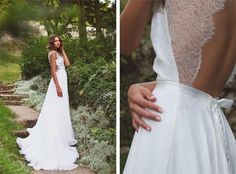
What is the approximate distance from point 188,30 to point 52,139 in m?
1.21

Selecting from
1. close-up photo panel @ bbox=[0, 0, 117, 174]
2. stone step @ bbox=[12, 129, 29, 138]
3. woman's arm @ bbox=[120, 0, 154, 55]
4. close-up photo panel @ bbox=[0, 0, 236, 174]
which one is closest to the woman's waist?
woman's arm @ bbox=[120, 0, 154, 55]

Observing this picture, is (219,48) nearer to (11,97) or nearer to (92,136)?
(92,136)

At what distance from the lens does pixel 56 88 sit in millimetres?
2494

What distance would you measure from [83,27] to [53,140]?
610 millimetres

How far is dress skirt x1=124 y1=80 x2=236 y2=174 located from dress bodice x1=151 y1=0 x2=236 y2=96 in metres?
0.06

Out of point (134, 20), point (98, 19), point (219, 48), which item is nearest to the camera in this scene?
point (219, 48)

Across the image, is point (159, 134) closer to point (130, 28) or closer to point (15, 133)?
point (130, 28)

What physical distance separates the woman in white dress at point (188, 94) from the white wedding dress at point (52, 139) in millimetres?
975

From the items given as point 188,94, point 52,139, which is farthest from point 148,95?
point 52,139

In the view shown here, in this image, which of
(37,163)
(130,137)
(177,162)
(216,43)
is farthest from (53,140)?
(216,43)

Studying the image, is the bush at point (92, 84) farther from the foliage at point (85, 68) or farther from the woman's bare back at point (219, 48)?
the woman's bare back at point (219, 48)

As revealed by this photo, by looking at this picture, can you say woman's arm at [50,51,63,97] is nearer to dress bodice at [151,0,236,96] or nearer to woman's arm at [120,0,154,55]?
woman's arm at [120,0,154,55]

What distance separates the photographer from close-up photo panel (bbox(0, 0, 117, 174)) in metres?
2.48

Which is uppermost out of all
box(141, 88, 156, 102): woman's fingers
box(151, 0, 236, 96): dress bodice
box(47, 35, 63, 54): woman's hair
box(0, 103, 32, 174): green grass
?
box(151, 0, 236, 96): dress bodice
